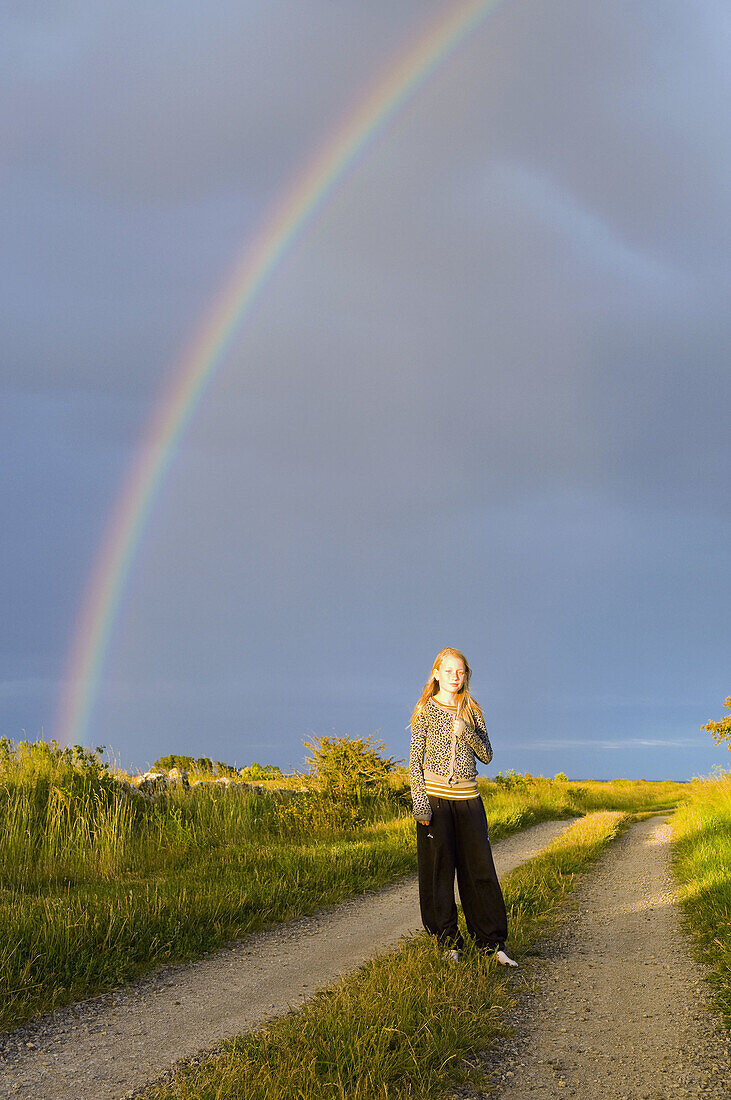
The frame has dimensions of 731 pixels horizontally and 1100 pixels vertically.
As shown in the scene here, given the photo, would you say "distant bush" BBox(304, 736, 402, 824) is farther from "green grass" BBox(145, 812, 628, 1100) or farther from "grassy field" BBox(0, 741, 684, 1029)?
"green grass" BBox(145, 812, 628, 1100)

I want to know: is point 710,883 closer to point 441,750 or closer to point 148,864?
point 441,750

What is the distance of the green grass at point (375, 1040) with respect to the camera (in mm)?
3756

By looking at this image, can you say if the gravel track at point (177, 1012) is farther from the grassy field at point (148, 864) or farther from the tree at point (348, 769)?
the tree at point (348, 769)

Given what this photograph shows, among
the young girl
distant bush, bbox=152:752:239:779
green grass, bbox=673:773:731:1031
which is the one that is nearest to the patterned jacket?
the young girl

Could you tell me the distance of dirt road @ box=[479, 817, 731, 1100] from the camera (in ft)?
13.4

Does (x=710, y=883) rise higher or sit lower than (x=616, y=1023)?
higher

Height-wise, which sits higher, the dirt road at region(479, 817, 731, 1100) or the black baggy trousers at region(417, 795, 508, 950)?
the black baggy trousers at region(417, 795, 508, 950)

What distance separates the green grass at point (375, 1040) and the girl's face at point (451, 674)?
6.66ft

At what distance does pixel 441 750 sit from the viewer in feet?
20.7

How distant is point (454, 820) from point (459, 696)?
1003mm

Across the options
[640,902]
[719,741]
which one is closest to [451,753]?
[640,902]

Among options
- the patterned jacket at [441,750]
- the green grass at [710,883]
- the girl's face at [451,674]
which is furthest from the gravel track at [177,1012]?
the green grass at [710,883]

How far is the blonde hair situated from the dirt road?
1.98m

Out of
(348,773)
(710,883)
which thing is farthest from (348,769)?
(710,883)
